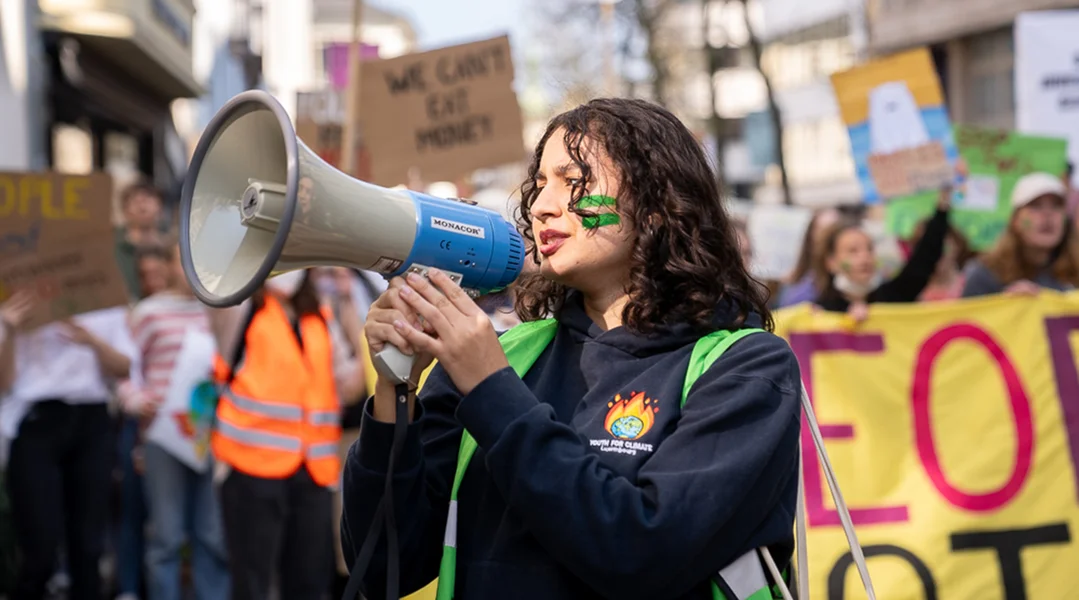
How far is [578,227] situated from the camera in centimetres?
207

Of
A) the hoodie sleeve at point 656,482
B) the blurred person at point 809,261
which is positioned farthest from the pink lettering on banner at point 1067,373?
the hoodie sleeve at point 656,482

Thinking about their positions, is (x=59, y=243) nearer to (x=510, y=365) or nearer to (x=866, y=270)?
(x=866, y=270)

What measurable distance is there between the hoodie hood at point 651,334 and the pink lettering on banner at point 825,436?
2.08 metres

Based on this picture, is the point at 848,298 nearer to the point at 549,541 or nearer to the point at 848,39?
the point at 549,541

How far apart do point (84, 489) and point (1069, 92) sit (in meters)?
5.46

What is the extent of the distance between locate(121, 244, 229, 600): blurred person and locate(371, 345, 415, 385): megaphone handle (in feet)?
12.4

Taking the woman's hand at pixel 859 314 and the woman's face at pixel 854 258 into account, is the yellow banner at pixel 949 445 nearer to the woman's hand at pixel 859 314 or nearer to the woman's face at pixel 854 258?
the woman's hand at pixel 859 314

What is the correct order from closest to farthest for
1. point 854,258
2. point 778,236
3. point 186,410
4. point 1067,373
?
point 1067,373
point 854,258
point 186,410
point 778,236

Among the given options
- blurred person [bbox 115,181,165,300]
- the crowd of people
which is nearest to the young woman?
the crowd of people

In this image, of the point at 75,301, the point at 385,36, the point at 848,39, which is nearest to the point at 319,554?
the point at 75,301

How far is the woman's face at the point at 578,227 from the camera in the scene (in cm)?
206

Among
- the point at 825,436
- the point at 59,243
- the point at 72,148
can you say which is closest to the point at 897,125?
the point at 825,436

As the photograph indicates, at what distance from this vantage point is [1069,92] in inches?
287

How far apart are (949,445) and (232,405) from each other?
2.71 m
